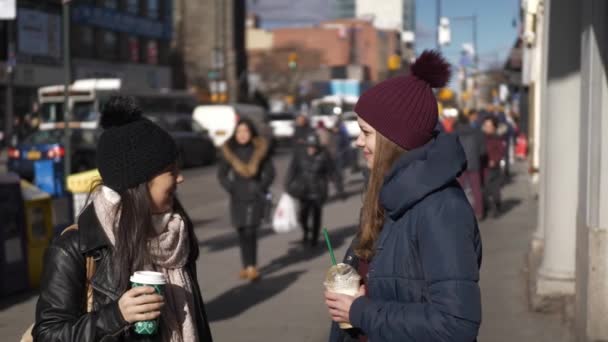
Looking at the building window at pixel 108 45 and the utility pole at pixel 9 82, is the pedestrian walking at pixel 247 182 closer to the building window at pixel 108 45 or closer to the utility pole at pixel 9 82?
the utility pole at pixel 9 82

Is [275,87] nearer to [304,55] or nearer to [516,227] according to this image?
[304,55]

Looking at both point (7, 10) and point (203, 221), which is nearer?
point (7, 10)

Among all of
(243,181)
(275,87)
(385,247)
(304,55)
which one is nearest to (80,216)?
(385,247)

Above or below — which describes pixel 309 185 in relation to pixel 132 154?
below

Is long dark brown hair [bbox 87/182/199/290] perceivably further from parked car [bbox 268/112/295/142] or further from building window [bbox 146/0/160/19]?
building window [bbox 146/0/160/19]

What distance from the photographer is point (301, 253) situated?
1220 centimetres

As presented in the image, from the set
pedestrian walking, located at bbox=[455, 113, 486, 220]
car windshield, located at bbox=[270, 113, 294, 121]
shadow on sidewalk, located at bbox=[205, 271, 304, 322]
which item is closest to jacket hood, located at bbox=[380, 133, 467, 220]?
shadow on sidewalk, located at bbox=[205, 271, 304, 322]

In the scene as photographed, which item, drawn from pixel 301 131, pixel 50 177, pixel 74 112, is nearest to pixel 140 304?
pixel 50 177

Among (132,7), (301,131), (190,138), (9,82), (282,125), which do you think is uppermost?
(132,7)

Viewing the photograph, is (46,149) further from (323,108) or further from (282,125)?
(323,108)

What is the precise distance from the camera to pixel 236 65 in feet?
268

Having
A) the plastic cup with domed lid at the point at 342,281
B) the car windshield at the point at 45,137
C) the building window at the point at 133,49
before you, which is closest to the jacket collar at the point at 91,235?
the plastic cup with domed lid at the point at 342,281

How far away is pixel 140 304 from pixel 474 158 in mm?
12344

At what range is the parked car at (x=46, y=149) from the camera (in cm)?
2392
